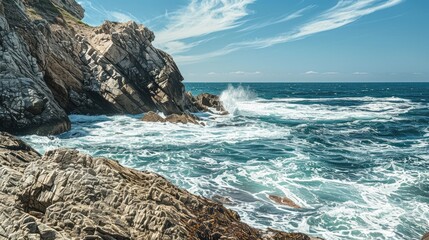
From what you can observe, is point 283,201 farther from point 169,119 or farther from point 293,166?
point 169,119

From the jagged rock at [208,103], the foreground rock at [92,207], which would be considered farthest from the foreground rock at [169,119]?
the foreground rock at [92,207]

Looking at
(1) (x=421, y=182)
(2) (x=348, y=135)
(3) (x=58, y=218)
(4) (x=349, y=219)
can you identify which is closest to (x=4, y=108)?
(3) (x=58, y=218)

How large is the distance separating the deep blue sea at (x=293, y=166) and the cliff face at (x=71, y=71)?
213 centimetres

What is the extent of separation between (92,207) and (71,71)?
3081 cm

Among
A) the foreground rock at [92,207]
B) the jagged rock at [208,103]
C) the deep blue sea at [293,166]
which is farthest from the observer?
the jagged rock at [208,103]

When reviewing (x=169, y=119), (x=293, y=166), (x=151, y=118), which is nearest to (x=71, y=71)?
(x=151, y=118)

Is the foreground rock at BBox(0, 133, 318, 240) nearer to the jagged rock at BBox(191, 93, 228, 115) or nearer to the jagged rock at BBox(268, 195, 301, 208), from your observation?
the jagged rock at BBox(268, 195, 301, 208)

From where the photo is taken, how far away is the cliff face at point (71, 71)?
78.4ft

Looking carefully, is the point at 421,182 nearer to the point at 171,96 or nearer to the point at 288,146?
the point at 288,146

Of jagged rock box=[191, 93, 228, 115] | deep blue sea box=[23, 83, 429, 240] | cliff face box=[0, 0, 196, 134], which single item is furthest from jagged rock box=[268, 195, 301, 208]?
jagged rock box=[191, 93, 228, 115]

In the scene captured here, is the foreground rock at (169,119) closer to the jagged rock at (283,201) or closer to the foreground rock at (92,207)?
the jagged rock at (283,201)

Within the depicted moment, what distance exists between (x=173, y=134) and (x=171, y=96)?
42.6ft

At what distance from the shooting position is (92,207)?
7.75 metres

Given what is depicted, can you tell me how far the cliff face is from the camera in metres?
23.9
